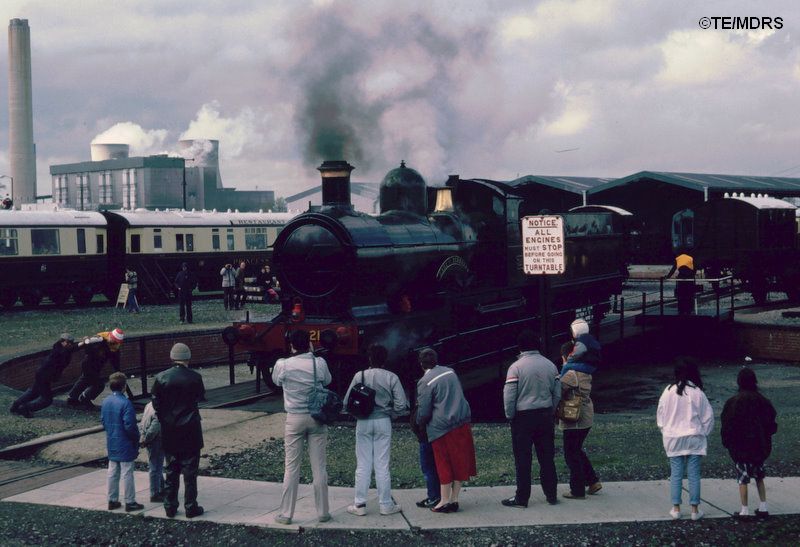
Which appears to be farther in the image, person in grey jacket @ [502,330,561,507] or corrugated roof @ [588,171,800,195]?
corrugated roof @ [588,171,800,195]

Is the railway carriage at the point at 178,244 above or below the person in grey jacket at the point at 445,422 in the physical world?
above

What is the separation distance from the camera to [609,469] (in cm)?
939

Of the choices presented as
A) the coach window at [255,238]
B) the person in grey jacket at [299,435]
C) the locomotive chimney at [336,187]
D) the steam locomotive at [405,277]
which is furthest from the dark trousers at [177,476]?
the coach window at [255,238]

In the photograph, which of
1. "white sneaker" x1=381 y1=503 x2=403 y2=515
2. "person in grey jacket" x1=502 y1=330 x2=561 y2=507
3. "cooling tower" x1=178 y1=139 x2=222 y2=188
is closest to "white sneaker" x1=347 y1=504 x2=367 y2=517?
"white sneaker" x1=381 y1=503 x2=403 y2=515

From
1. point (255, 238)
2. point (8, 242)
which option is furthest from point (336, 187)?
point (255, 238)

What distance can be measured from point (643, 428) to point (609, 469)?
8.42 feet

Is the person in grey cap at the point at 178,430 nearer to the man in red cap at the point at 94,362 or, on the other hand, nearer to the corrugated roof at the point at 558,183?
the man in red cap at the point at 94,362

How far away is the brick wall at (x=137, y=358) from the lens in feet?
55.5

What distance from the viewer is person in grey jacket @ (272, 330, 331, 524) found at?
7656mm

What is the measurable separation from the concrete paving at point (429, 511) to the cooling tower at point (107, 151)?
455 ft

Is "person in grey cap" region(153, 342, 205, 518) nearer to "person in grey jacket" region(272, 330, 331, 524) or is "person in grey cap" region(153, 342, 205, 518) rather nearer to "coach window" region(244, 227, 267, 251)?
"person in grey jacket" region(272, 330, 331, 524)

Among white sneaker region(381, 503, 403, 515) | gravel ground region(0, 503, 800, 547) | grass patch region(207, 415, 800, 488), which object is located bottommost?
gravel ground region(0, 503, 800, 547)

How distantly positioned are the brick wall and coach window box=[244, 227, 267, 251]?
1765 centimetres

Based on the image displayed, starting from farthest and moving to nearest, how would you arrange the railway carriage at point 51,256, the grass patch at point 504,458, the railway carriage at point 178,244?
1. the railway carriage at point 178,244
2. the railway carriage at point 51,256
3. the grass patch at point 504,458
